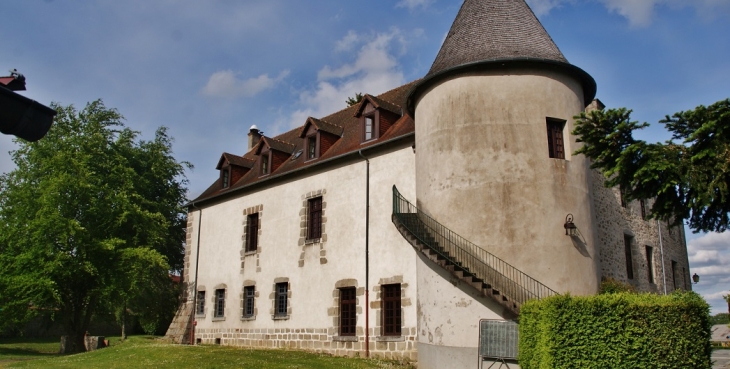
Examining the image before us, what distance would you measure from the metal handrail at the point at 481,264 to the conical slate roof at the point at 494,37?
3963 millimetres

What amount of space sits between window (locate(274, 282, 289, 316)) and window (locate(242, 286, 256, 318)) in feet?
4.89

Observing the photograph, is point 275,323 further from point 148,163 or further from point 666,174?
point 148,163

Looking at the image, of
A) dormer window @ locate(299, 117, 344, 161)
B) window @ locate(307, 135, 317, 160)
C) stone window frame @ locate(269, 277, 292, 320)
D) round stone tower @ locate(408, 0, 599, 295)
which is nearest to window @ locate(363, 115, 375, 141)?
dormer window @ locate(299, 117, 344, 161)

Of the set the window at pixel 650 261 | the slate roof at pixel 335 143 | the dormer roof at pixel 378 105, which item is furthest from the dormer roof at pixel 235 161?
the window at pixel 650 261

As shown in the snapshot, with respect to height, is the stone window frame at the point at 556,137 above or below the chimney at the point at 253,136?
below

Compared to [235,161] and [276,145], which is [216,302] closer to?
[235,161]

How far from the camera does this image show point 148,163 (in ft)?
102

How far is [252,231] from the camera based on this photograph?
841 inches

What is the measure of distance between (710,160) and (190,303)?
19896mm

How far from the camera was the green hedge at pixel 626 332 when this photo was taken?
8750 mm

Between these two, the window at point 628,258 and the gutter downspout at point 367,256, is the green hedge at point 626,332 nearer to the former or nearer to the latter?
the gutter downspout at point 367,256

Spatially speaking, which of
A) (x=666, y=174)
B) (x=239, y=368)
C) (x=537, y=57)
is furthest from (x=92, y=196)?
(x=666, y=174)

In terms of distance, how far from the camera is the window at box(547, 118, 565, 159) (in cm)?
1319

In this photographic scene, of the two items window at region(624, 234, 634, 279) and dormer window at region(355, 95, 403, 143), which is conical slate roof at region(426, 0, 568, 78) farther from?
→ window at region(624, 234, 634, 279)
